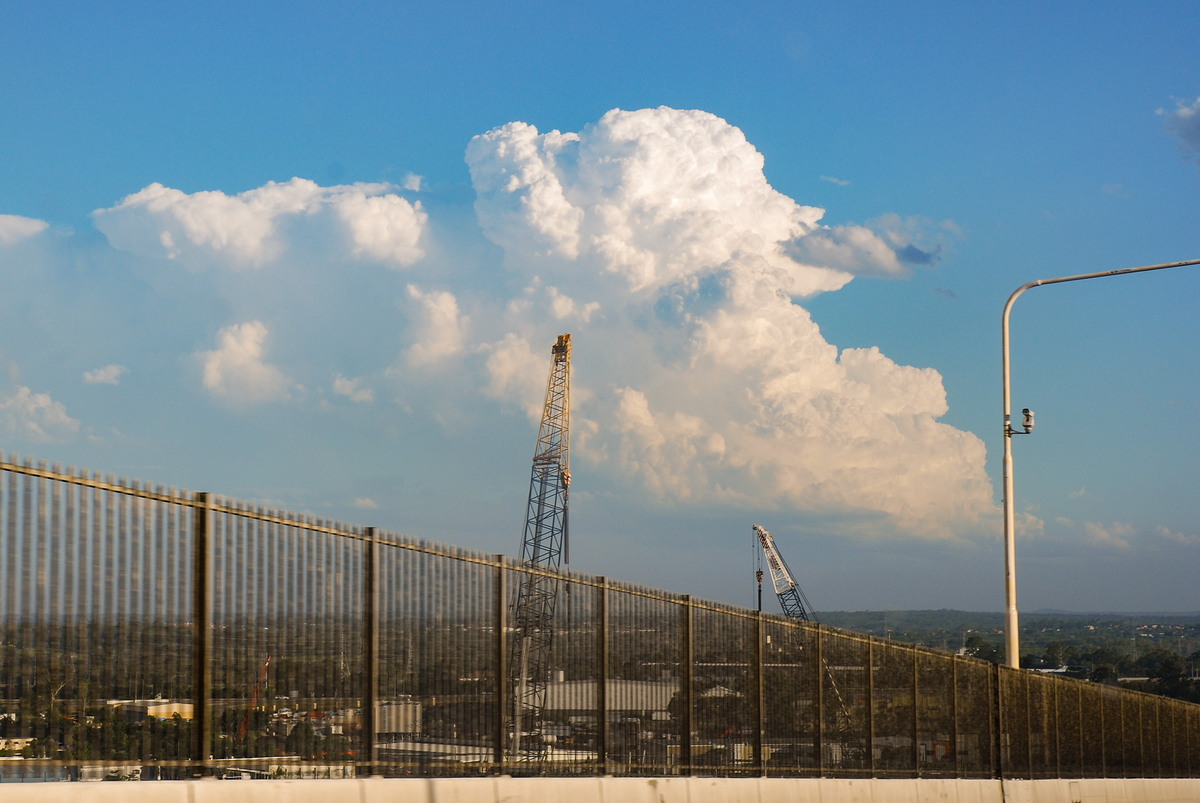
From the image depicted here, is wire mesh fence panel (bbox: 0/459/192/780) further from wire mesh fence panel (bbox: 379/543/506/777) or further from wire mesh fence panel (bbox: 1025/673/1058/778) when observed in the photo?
wire mesh fence panel (bbox: 1025/673/1058/778)

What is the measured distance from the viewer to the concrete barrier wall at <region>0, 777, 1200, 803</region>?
8.55 meters

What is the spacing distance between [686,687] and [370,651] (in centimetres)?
610

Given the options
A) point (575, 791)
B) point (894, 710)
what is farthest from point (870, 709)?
point (575, 791)

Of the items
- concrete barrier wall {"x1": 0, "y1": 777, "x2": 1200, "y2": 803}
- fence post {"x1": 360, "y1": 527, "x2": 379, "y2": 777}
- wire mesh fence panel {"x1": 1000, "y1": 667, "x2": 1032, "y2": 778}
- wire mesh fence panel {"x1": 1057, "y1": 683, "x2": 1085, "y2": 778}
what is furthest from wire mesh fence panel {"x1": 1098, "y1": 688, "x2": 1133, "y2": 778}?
fence post {"x1": 360, "y1": 527, "x2": 379, "y2": 777}

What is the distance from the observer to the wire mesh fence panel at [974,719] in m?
23.4

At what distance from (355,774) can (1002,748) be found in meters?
16.7

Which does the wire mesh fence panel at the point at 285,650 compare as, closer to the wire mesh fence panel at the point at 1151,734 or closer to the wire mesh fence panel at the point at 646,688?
the wire mesh fence panel at the point at 646,688

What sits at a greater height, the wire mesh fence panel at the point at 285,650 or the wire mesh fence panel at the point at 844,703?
the wire mesh fence panel at the point at 285,650

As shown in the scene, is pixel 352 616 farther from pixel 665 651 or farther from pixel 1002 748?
pixel 1002 748

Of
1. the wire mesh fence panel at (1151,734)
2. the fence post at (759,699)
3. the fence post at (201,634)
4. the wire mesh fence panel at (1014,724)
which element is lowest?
the wire mesh fence panel at (1151,734)

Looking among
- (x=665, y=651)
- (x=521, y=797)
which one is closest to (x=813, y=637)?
(x=665, y=651)

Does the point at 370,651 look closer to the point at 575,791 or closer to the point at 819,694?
the point at 575,791

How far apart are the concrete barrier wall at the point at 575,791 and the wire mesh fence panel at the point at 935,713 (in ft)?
1.91

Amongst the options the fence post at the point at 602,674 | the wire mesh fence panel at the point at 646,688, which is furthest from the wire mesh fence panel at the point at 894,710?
the fence post at the point at 602,674
